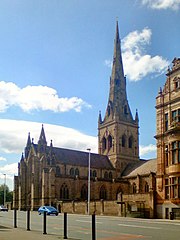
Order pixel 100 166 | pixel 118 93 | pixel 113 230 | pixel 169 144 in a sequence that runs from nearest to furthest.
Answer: pixel 113 230, pixel 169 144, pixel 100 166, pixel 118 93

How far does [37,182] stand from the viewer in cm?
7838

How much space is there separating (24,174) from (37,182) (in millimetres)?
8117

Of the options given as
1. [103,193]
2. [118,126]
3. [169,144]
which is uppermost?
[118,126]

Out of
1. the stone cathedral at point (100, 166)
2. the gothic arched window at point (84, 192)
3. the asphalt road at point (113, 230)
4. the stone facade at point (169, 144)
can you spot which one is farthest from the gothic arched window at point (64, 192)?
the asphalt road at point (113, 230)

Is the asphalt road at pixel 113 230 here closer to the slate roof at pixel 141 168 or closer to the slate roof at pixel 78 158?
the slate roof at pixel 141 168

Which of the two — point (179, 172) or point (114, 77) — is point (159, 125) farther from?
point (114, 77)

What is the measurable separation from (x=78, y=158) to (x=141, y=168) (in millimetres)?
14367

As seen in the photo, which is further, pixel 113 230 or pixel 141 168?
pixel 141 168

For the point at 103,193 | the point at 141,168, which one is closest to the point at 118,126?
the point at 141,168

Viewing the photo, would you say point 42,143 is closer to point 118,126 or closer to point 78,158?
point 78,158

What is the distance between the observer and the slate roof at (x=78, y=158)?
8019 cm

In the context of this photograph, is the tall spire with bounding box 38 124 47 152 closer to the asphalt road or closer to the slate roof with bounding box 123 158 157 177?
the slate roof with bounding box 123 158 157 177

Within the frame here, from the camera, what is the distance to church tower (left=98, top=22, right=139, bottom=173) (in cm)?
8800

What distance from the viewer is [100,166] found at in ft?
279
